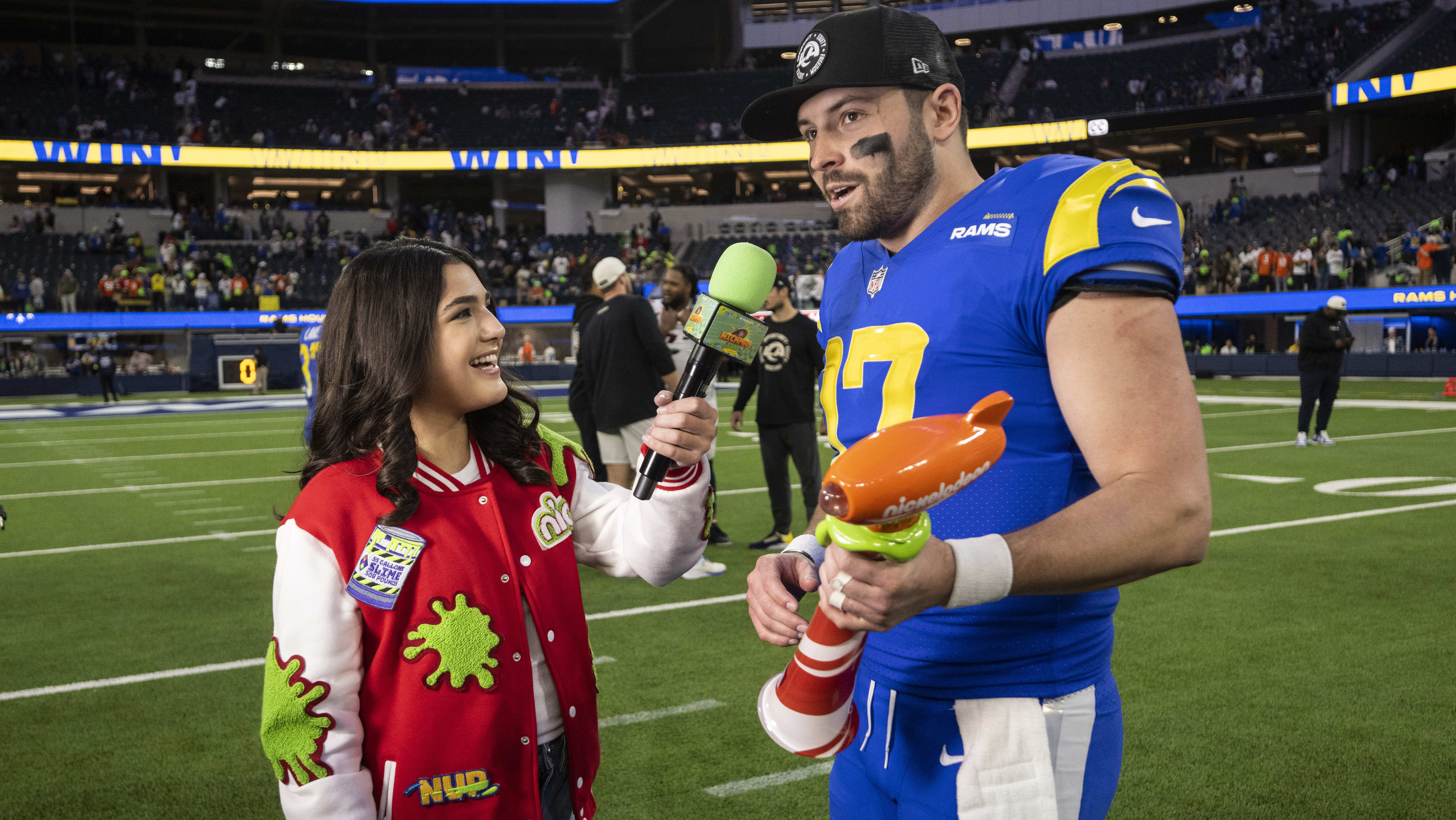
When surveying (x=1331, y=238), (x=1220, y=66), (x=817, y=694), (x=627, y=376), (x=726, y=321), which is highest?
(x=1220, y=66)

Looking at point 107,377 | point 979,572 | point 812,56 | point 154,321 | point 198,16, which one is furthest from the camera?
point 198,16

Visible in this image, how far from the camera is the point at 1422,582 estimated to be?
6.58 metres

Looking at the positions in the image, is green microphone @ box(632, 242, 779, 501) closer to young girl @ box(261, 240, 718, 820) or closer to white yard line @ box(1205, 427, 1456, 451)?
young girl @ box(261, 240, 718, 820)

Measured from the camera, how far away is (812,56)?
1.99 metres

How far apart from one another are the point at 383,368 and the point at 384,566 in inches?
16.3

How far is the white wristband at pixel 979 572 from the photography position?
1320mm

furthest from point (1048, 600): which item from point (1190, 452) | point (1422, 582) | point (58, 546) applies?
point (58, 546)

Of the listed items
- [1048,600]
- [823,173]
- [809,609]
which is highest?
[823,173]

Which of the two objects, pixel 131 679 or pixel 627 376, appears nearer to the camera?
pixel 131 679

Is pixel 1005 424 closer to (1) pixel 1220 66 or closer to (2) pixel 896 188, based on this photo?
(2) pixel 896 188

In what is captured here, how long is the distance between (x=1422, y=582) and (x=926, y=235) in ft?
20.4

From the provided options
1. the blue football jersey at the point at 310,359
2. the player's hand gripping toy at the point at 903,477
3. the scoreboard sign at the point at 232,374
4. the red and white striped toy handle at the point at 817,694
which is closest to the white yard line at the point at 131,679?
the blue football jersey at the point at 310,359

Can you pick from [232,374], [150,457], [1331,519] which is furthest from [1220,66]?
[150,457]

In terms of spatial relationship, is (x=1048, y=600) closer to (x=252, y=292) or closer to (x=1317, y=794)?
(x=1317, y=794)
